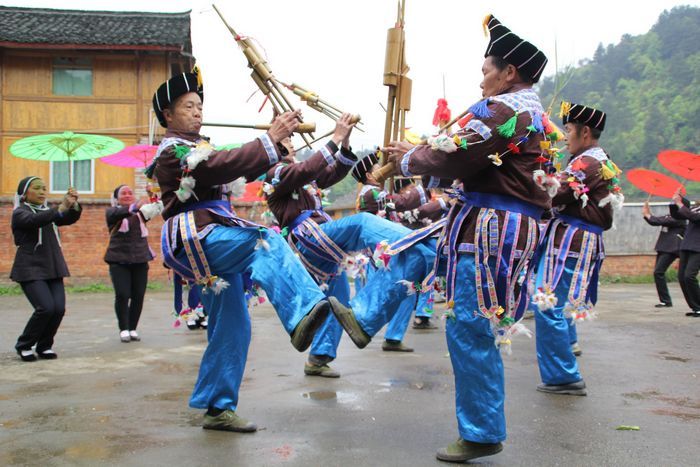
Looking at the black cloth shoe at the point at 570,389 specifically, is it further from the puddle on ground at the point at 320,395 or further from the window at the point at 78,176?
the window at the point at 78,176

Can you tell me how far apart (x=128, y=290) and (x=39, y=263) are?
4.81 feet

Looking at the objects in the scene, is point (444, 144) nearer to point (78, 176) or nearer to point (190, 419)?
point (190, 419)

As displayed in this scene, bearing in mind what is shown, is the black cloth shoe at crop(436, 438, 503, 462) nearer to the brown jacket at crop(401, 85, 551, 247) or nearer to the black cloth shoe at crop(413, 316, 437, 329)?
the brown jacket at crop(401, 85, 551, 247)

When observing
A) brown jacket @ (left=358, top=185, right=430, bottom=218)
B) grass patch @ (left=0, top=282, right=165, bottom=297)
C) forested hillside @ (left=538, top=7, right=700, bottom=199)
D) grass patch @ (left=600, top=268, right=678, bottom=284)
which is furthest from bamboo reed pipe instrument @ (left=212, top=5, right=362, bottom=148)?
forested hillside @ (left=538, top=7, right=700, bottom=199)

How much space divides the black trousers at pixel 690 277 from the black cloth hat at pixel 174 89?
9.52 m

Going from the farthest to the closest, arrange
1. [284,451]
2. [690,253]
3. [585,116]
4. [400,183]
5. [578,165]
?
[690,253], [400,183], [585,116], [578,165], [284,451]

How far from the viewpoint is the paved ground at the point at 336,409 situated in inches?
163

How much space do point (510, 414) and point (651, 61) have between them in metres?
52.0

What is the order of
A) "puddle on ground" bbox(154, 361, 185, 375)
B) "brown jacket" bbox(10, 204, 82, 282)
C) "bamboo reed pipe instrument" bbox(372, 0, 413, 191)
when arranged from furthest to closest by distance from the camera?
"brown jacket" bbox(10, 204, 82, 282), "puddle on ground" bbox(154, 361, 185, 375), "bamboo reed pipe instrument" bbox(372, 0, 413, 191)

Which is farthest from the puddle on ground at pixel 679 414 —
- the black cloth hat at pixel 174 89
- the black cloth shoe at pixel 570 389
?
the black cloth hat at pixel 174 89

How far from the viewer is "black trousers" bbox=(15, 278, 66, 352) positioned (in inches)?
304

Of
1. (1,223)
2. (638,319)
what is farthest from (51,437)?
(1,223)

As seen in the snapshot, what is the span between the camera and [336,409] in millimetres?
5184

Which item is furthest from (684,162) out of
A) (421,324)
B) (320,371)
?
(320,371)
